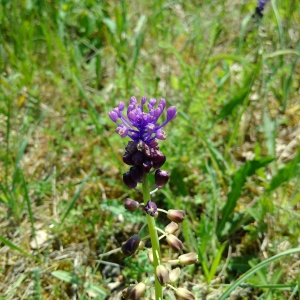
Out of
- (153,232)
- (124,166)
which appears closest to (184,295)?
(153,232)

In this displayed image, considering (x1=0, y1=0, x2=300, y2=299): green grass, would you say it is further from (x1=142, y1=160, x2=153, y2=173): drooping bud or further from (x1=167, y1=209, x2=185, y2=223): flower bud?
(x1=142, y1=160, x2=153, y2=173): drooping bud

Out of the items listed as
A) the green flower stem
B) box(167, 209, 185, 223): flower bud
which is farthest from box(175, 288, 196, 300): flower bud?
box(167, 209, 185, 223): flower bud

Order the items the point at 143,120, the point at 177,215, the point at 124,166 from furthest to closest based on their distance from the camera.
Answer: the point at 124,166 < the point at 177,215 < the point at 143,120

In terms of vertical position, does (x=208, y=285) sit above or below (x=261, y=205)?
below

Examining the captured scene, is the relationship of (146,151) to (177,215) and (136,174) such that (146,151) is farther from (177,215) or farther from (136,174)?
(177,215)

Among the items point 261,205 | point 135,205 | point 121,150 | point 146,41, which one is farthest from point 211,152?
point 146,41

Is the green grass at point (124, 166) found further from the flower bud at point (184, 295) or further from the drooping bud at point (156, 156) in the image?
the drooping bud at point (156, 156)

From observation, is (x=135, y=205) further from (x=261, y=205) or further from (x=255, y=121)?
(x=255, y=121)
